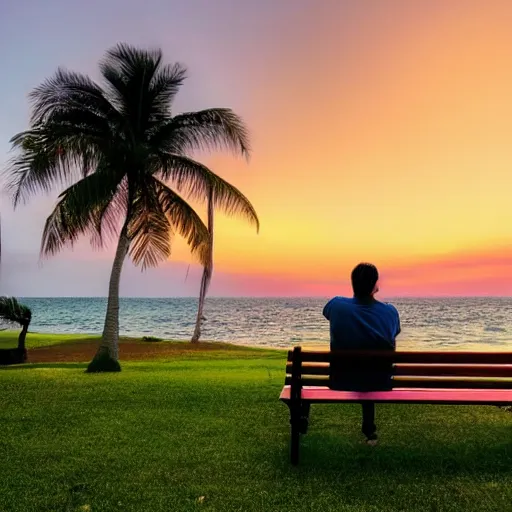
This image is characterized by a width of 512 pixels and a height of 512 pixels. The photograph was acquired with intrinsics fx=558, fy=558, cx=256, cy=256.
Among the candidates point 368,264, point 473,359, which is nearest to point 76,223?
point 368,264

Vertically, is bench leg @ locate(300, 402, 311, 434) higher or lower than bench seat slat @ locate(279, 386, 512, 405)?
lower

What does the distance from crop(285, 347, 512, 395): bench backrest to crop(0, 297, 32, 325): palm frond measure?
15.3 metres

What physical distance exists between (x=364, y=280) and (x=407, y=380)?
109 centimetres

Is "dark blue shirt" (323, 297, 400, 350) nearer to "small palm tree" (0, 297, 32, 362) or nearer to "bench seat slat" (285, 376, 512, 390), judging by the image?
"bench seat slat" (285, 376, 512, 390)

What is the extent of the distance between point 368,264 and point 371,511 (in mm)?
2501

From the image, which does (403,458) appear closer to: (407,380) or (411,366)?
(407,380)

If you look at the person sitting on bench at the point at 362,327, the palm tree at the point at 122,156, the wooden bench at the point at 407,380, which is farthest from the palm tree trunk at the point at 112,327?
the person sitting on bench at the point at 362,327

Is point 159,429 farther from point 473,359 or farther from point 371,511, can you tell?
point 473,359

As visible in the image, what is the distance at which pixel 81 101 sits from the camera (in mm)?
15016

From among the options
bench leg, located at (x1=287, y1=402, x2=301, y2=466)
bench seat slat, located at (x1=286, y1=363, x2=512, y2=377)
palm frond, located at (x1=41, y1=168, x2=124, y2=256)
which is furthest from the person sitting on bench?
palm frond, located at (x1=41, y1=168, x2=124, y2=256)

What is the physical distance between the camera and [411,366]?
5.57 m

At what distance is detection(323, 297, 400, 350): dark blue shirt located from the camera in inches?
224

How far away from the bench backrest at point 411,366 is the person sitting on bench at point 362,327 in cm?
8

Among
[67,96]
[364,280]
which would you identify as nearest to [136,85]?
[67,96]
